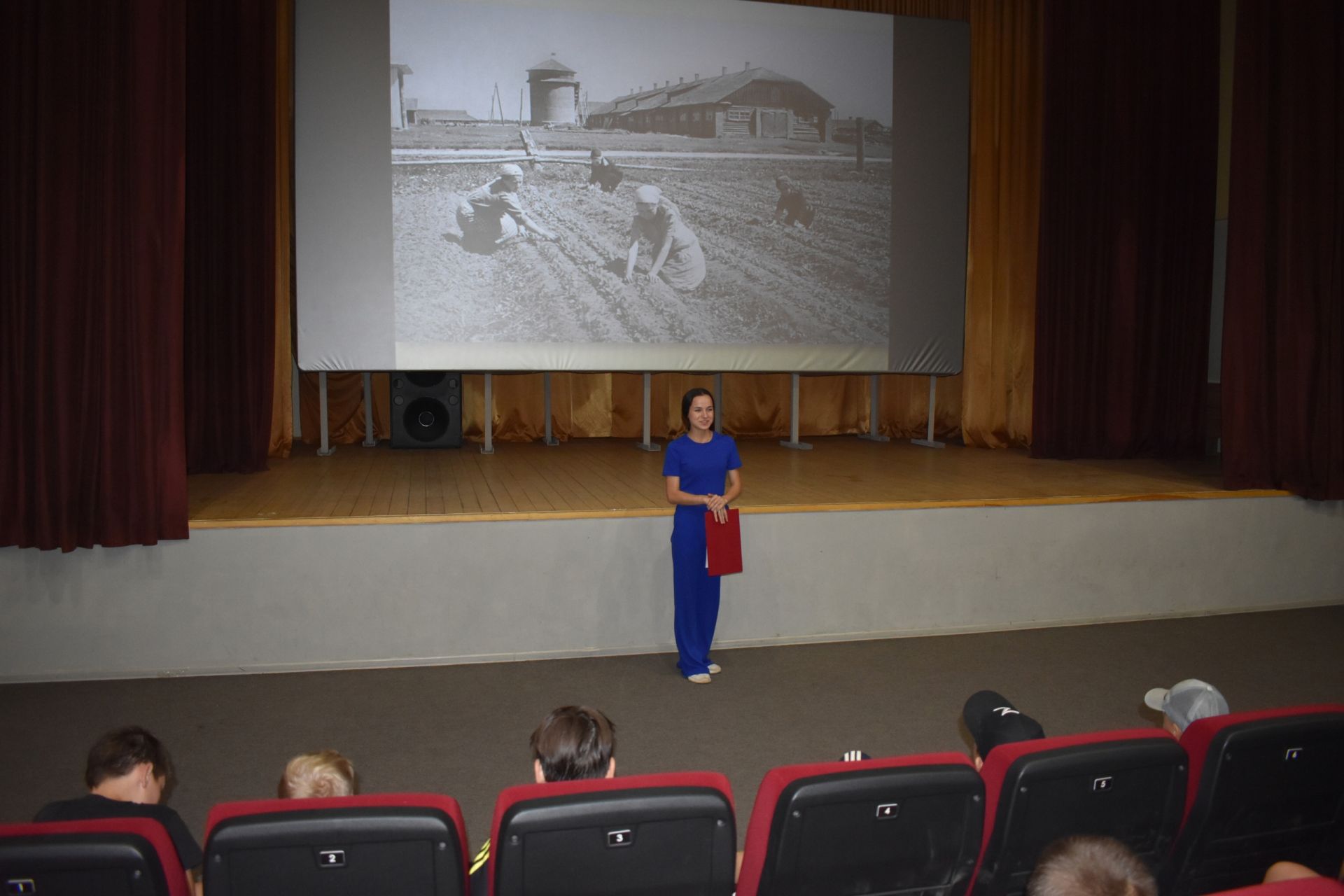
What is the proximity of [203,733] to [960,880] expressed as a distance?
2.94m

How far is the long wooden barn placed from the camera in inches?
283

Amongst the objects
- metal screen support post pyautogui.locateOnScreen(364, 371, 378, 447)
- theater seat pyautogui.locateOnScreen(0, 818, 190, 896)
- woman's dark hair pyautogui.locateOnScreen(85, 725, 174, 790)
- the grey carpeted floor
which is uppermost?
metal screen support post pyautogui.locateOnScreen(364, 371, 378, 447)

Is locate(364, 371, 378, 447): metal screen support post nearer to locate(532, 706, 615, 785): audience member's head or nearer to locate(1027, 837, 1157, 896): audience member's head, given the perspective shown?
locate(532, 706, 615, 785): audience member's head

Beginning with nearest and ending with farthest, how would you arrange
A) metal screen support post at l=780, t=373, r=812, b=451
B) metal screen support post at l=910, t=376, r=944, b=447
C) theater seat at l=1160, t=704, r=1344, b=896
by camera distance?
theater seat at l=1160, t=704, r=1344, b=896, metal screen support post at l=780, t=373, r=812, b=451, metal screen support post at l=910, t=376, r=944, b=447

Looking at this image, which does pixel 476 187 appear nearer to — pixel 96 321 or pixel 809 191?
pixel 809 191

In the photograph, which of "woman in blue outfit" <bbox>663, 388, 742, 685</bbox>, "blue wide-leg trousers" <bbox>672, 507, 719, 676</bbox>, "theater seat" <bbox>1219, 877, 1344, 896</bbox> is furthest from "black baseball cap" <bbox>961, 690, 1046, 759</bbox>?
"blue wide-leg trousers" <bbox>672, 507, 719, 676</bbox>

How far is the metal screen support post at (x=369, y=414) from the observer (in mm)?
7469

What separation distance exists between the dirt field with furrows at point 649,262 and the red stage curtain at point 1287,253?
98.8 inches

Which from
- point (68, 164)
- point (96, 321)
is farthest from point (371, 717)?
point (68, 164)

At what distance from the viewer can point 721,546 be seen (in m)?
4.24

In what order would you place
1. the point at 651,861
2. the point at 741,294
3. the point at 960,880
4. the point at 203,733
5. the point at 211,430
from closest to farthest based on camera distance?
1. the point at 651,861
2. the point at 960,880
3. the point at 203,733
4. the point at 211,430
5. the point at 741,294

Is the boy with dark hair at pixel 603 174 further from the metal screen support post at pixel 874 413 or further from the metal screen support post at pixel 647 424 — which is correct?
the metal screen support post at pixel 874 413

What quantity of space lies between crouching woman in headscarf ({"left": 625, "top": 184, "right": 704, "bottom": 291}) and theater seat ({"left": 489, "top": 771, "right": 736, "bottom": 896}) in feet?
19.5

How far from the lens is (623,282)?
23.7 ft
